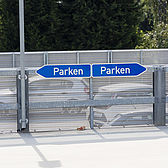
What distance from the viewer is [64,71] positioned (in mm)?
9711

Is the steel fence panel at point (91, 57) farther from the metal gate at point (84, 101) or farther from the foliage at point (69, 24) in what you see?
the metal gate at point (84, 101)

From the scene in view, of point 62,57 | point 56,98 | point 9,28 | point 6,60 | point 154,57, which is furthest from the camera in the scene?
point 9,28

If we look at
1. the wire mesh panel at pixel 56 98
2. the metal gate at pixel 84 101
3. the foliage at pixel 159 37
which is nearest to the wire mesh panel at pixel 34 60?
the foliage at pixel 159 37

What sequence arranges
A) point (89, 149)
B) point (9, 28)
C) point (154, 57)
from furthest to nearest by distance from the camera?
point (9, 28)
point (154, 57)
point (89, 149)

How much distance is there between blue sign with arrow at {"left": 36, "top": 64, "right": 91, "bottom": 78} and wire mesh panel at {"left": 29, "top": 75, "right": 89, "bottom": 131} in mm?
215

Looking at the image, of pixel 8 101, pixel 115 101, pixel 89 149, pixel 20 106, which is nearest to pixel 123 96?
pixel 115 101

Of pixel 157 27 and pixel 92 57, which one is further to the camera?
pixel 157 27

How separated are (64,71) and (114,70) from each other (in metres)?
1.18

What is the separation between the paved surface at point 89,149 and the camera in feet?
24.2

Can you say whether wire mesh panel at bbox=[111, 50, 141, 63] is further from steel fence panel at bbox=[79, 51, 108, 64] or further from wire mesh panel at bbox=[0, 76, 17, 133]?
Answer: wire mesh panel at bbox=[0, 76, 17, 133]

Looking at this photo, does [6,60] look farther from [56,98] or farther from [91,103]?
[91,103]

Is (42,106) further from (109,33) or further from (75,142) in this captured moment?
(109,33)

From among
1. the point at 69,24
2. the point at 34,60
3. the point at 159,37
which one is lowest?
the point at 34,60

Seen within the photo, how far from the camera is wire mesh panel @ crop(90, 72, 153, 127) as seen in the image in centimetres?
1014
